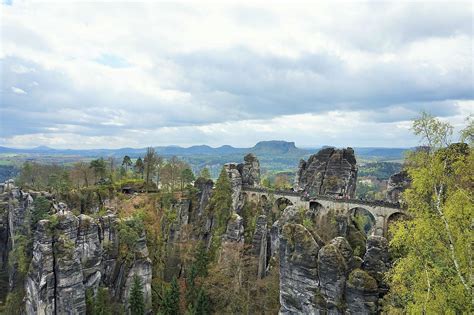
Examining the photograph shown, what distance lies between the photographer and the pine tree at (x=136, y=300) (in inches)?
1976

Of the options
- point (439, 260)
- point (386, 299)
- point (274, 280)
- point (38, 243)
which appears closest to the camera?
point (439, 260)

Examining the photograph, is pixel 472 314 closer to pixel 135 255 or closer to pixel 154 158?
pixel 135 255

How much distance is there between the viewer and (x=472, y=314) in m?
14.5

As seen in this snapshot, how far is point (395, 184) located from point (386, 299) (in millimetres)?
33508

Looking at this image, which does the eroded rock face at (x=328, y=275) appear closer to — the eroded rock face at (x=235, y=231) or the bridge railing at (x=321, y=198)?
the bridge railing at (x=321, y=198)

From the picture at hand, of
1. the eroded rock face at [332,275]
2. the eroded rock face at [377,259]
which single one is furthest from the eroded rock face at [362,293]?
the eroded rock face at [332,275]

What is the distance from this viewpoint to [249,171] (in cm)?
7575

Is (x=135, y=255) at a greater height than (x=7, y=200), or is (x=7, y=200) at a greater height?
(x=7, y=200)

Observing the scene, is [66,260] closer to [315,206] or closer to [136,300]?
[136,300]

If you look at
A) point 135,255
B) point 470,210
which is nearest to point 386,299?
point 470,210

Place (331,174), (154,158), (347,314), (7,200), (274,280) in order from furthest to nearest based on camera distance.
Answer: (154,158) → (7,200) → (331,174) → (274,280) → (347,314)

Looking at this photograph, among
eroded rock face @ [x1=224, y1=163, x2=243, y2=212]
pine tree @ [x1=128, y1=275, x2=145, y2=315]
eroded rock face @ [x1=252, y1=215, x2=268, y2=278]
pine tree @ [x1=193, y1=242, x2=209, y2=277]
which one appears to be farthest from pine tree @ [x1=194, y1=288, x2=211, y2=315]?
eroded rock face @ [x1=224, y1=163, x2=243, y2=212]

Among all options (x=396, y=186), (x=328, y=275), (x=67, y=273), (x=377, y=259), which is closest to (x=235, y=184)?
(x=396, y=186)

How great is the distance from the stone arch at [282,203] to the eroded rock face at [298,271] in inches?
1369
